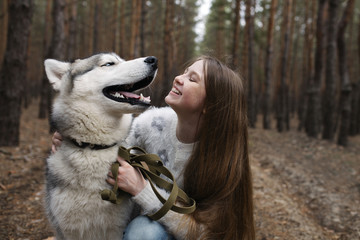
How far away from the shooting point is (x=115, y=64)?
1.95 meters

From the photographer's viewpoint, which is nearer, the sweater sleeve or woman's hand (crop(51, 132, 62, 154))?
the sweater sleeve

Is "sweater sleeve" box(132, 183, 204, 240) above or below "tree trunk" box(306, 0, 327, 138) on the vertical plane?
below


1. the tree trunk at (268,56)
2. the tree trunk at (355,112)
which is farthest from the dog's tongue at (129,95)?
the tree trunk at (355,112)

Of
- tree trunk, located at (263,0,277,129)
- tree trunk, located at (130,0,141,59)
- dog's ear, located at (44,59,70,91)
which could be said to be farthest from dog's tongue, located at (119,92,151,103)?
tree trunk, located at (263,0,277,129)

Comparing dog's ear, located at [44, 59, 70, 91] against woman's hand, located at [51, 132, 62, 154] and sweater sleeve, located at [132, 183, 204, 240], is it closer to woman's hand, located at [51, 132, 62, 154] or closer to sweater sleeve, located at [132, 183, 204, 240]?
woman's hand, located at [51, 132, 62, 154]

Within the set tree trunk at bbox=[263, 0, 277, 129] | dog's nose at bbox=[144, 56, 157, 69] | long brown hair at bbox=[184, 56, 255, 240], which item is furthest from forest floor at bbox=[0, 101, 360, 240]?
tree trunk at bbox=[263, 0, 277, 129]

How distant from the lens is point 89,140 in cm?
174

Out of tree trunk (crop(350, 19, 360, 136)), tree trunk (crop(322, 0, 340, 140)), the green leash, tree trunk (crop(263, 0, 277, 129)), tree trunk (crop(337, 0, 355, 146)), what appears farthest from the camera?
tree trunk (crop(350, 19, 360, 136))

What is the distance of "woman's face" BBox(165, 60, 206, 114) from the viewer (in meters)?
1.92

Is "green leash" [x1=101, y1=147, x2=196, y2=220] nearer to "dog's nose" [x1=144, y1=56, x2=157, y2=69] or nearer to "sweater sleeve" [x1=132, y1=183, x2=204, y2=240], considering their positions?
"sweater sleeve" [x1=132, y1=183, x2=204, y2=240]

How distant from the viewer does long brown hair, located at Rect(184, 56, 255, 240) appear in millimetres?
1911

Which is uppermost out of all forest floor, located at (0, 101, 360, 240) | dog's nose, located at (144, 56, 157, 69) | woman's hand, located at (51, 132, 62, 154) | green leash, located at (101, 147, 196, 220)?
dog's nose, located at (144, 56, 157, 69)

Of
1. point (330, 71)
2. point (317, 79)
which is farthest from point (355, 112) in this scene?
point (330, 71)

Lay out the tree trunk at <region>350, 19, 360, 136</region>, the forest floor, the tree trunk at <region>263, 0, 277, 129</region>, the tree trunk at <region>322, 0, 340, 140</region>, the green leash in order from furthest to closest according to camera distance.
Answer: the tree trunk at <region>350, 19, 360, 136</region> → the tree trunk at <region>263, 0, 277, 129</region> → the tree trunk at <region>322, 0, 340, 140</region> → the forest floor → the green leash
